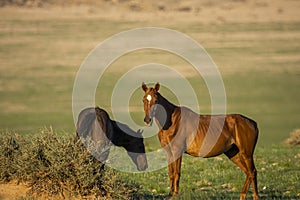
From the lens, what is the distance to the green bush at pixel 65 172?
1445cm

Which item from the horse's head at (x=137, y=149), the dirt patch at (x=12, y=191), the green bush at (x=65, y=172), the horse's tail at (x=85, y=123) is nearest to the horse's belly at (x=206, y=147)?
the horse's head at (x=137, y=149)

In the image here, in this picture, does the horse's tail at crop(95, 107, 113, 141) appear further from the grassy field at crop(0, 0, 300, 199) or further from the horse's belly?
the grassy field at crop(0, 0, 300, 199)

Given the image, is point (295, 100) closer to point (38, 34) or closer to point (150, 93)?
point (38, 34)

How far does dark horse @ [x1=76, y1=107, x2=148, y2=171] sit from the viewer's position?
15227 mm

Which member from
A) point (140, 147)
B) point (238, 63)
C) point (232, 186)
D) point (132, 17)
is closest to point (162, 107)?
point (140, 147)

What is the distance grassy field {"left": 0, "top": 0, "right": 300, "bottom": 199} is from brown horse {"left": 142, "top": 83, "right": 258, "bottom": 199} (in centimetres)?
2088

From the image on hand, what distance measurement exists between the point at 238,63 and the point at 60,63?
16.0 metres

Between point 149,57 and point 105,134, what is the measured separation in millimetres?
54811

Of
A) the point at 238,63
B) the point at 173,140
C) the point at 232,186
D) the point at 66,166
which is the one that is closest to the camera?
the point at 66,166

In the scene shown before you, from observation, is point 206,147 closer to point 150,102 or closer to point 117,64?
point 150,102

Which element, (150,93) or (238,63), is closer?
(150,93)

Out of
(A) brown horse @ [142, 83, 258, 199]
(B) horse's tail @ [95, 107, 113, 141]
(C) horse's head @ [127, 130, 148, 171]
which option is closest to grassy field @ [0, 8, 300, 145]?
(C) horse's head @ [127, 130, 148, 171]

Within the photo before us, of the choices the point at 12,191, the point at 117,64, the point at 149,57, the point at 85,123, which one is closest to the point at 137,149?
the point at 85,123

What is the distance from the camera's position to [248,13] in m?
86.0
